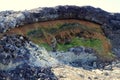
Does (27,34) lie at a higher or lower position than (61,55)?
higher

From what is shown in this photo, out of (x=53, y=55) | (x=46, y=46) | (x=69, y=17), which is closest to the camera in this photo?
(x=53, y=55)

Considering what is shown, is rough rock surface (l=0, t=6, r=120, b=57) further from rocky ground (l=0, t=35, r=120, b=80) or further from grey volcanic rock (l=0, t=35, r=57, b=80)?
rocky ground (l=0, t=35, r=120, b=80)

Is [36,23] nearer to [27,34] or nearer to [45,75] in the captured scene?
[27,34]

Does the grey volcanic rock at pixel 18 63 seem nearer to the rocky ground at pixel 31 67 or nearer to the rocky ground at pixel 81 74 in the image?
the rocky ground at pixel 31 67

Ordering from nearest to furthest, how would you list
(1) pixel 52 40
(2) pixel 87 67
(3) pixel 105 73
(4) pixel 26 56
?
(4) pixel 26 56 → (3) pixel 105 73 → (2) pixel 87 67 → (1) pixel 52 40

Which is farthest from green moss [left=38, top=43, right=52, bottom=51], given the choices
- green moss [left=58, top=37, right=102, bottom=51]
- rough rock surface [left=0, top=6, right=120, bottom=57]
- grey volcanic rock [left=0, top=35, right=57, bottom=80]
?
grey volcanic rock [left=0, top=35, right=57, bottom=80]

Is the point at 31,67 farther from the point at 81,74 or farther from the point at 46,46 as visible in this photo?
the point at 46,46

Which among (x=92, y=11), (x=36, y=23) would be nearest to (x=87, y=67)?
(x=36, y=23)

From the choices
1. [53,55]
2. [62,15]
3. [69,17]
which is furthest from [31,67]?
[69,17]
